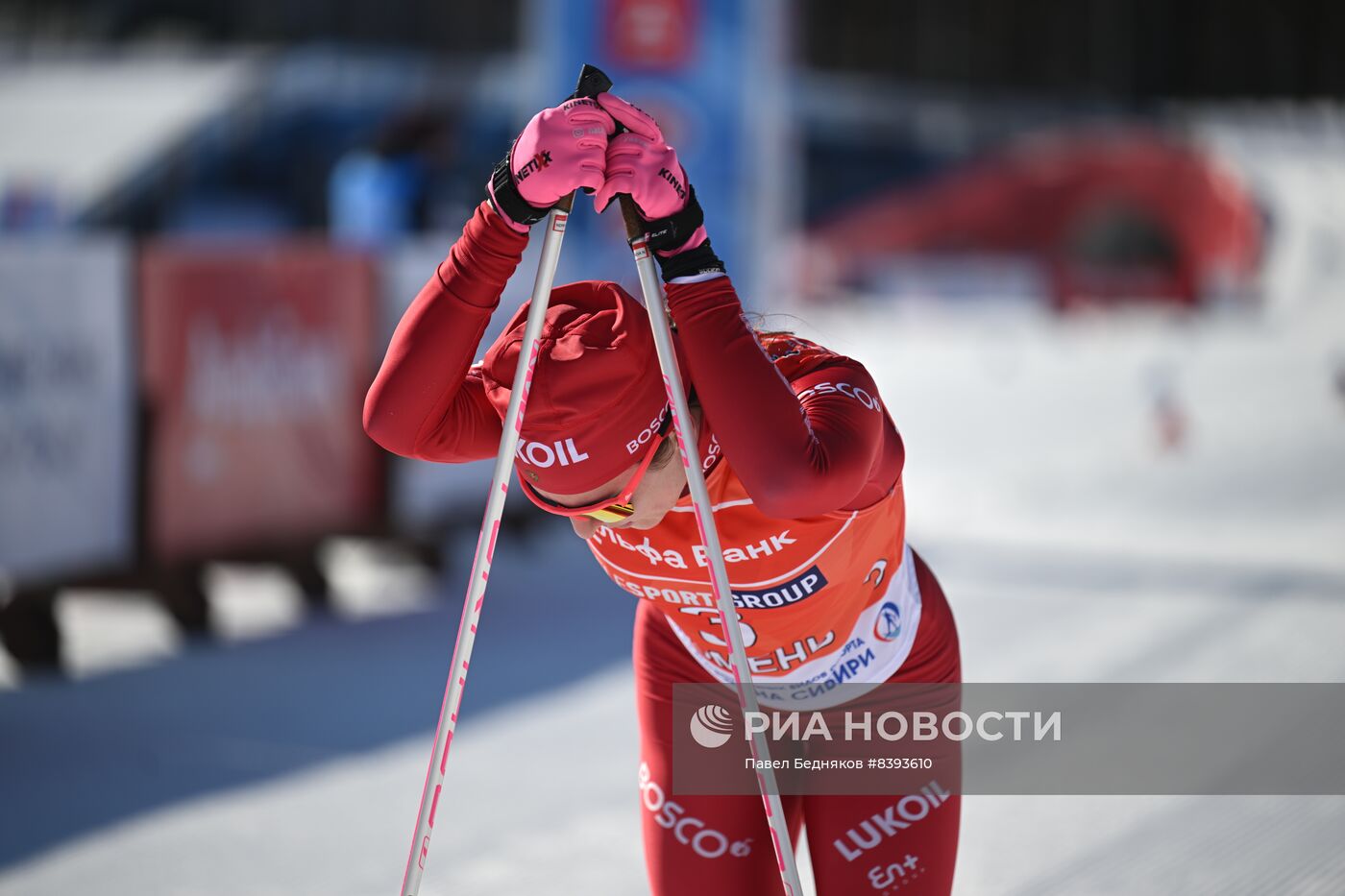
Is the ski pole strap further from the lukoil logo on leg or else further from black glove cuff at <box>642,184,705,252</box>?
the lukoil logo on leg

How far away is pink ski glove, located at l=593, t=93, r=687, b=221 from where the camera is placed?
1.96 meters

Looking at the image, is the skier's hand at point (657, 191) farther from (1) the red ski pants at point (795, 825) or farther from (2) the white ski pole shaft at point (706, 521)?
(1) the red ski pants at point (795, 825)

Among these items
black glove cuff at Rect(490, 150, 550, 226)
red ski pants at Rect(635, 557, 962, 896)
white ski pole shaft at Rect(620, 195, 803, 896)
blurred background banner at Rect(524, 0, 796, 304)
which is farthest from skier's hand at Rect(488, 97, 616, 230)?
blurred background banner at Rect(524, 0, 796, 304)

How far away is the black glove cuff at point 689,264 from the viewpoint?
1.99 meters

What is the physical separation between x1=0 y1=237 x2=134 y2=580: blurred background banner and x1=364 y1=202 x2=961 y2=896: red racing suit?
4233 millimetres

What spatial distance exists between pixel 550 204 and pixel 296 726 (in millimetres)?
4023

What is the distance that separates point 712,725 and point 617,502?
22.8 inches

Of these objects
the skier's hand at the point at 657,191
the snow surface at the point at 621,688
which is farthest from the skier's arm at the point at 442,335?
the snow surface at the point at 621,688

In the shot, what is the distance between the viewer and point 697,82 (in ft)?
35.6

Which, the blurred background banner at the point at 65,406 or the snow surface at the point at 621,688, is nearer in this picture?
the snow surface at the point at 621,688

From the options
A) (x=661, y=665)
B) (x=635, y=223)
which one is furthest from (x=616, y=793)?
(x=635, y=223)

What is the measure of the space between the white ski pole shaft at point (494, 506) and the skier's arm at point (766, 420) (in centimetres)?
21

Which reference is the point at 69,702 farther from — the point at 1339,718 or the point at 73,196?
the point at 73,196

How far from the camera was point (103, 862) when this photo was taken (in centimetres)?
409
